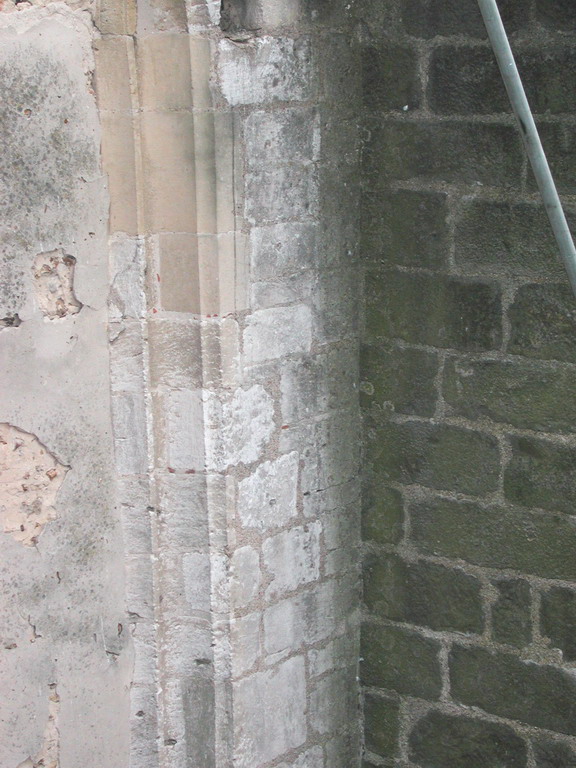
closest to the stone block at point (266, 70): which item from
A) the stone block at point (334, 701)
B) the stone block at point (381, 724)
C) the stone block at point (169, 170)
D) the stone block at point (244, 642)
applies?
the stone block at point (169, 170)

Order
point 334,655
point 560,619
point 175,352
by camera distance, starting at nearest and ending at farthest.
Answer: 1. point 175,352
2. point 560,619
3. point 334,655

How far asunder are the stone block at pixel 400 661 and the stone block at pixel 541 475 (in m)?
0.62

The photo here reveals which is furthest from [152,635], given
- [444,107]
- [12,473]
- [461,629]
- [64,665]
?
[444,107]

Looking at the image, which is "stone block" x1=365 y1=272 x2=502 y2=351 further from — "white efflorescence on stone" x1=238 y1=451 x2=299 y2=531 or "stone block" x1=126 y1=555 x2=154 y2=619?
"stone block" x1=126 y1=555 x2=154 y2=619

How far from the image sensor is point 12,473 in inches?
115

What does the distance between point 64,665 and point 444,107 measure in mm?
1924

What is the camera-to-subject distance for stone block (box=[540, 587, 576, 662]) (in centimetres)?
324

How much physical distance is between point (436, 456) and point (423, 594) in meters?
0.47

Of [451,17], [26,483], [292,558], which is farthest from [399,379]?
[26,483]

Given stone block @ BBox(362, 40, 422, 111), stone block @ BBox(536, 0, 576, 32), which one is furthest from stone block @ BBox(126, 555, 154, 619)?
stone block @ BBox(536, 0, 576, 32)

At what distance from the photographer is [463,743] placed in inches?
139

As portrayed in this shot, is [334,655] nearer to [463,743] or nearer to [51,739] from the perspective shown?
[463,743]

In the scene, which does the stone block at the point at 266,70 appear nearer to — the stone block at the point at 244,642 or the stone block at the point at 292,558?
the stone block at the point at 292,558

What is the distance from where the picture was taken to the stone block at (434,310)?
10.5 feet
